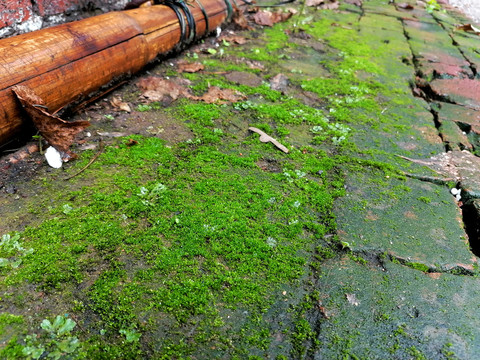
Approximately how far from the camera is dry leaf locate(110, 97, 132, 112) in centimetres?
292

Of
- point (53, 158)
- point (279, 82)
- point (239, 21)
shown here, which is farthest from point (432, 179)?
point (239, 21)

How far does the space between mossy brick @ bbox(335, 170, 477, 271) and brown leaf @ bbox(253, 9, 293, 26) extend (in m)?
3.92

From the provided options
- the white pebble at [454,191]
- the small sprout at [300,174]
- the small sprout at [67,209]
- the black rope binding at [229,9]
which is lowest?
the white pebble at [454,191]

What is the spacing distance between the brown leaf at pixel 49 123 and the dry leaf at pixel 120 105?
58cm

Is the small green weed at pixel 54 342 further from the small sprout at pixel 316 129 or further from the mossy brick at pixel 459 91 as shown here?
the mossy brick at pixel 459 91

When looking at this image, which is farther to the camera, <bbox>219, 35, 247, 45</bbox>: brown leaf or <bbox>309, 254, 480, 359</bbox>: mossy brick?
<bbox>219, 35, 247, 45</bbox>: brown leaf

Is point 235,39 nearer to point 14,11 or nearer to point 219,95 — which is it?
point 219,95

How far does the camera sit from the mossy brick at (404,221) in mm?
1957

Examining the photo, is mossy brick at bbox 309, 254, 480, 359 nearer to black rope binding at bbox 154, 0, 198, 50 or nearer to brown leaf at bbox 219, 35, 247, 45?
black rope binding at bbox 154, 0, 198, 50

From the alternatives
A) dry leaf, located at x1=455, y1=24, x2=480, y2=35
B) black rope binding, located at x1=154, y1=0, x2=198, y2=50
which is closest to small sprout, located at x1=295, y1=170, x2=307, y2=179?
black rope binding, located at x1=154, y1=0, x2=198, y2=50

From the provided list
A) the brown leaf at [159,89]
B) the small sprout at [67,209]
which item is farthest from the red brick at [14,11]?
the small sprout at [67,209]

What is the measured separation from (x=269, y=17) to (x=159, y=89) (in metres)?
3.26

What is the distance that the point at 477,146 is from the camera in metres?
3.08

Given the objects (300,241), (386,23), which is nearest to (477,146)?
(300,241)
